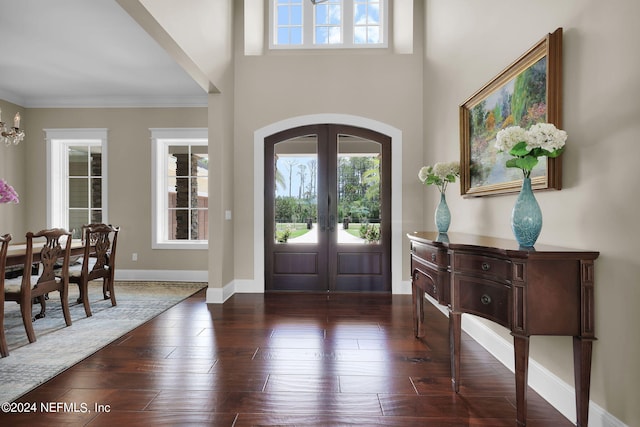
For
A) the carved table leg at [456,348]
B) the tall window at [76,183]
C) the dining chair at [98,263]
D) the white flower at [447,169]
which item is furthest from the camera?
the tall window at [76,183]

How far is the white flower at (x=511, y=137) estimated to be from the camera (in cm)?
182

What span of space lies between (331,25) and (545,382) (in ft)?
16.5

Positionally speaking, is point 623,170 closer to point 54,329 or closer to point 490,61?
point 490,61

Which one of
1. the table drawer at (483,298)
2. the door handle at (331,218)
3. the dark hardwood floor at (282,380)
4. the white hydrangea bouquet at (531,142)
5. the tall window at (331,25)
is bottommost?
the dark hardwood floor at (282,380)

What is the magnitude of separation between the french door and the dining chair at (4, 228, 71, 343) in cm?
238

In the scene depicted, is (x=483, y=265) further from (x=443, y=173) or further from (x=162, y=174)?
(x=162, y=174)

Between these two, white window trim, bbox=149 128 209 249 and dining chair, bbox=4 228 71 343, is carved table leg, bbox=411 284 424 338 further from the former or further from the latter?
white window trim, bbox=149 128 209 249

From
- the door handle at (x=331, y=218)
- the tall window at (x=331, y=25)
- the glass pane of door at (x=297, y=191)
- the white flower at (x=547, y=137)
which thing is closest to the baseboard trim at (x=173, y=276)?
the glass pane of door at (x=297, y=191)

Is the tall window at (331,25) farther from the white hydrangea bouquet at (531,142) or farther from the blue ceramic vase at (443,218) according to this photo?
the white hydrangea bouquet at (531,142)

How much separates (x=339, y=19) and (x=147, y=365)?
5019 millimetres

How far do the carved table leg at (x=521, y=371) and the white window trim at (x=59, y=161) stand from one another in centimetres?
614

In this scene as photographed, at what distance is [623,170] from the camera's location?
162cm

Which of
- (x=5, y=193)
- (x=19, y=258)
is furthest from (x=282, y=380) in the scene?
(x=5, y=193)

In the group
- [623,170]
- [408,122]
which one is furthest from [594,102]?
[408,122]
